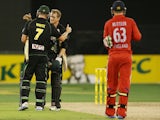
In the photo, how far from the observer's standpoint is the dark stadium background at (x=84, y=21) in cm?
2714

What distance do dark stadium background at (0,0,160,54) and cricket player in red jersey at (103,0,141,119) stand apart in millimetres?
13953

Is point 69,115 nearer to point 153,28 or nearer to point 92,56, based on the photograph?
point 92,56

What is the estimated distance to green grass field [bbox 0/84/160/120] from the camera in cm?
1247

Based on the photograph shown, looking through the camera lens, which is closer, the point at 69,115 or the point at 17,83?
the point at 69,115

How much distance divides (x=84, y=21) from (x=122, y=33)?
53.6ft

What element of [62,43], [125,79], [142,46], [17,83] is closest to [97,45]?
[142,46]

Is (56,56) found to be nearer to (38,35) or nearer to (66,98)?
(38,35)

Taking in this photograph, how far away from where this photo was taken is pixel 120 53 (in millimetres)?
12078

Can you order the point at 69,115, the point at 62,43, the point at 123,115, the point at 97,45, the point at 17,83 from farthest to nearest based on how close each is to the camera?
the point at 97,45, the point at 17,83, the point at 62,43, the point at 69,115, the point at 123,115

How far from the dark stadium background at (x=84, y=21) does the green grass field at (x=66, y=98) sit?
3457 millimetres

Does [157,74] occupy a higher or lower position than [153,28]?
lower

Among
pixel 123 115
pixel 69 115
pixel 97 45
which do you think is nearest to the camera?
pixel 123 115

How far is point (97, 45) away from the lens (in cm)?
2759

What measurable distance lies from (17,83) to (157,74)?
5373mm
